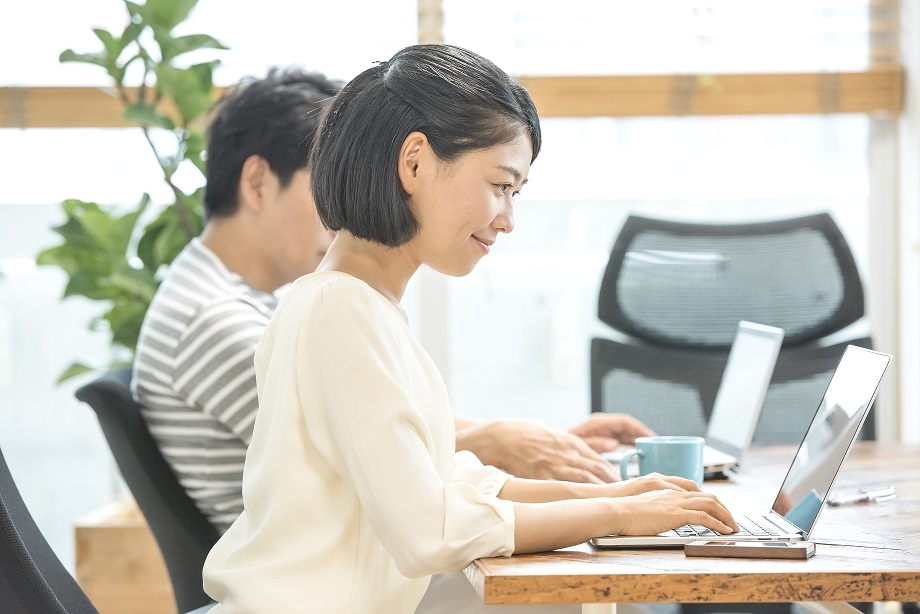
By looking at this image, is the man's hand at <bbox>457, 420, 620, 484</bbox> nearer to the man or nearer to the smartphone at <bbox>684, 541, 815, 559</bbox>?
the man

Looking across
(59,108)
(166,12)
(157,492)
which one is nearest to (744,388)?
(157,492)

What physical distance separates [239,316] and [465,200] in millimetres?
518

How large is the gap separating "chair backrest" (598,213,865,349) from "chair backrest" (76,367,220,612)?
0.97 metres

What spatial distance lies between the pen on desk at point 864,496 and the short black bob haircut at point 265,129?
91 cm

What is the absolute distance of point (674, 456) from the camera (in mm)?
1346

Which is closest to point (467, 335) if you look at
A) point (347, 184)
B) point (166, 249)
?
point (166, 249)

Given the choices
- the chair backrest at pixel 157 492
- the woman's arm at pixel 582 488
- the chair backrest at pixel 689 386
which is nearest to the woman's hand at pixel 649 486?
the woman's arm at pixel 582 488

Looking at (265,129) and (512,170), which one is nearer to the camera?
(512,170)

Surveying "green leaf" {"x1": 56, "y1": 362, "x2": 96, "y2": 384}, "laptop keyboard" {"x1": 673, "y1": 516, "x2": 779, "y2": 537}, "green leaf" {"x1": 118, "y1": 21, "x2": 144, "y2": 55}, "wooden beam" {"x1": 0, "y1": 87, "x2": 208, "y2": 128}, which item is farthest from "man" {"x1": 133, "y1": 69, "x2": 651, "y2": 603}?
"wooden beam" {"x1": 0, "y1": 87, "x2": 208, "y2": 128}

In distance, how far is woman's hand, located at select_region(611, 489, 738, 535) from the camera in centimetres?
103

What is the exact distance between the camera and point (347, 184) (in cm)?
113

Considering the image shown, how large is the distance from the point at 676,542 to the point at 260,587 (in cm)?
41

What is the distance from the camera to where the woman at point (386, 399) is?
0.98 metres

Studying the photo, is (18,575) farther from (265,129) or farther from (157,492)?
(265,129)
